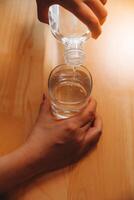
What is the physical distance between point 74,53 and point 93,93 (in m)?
0.09

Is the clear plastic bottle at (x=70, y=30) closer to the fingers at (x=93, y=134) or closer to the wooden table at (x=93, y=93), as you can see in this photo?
the wooden table at (x=93, y=93)

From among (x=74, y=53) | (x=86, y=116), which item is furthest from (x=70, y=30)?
(x=86, y=116)

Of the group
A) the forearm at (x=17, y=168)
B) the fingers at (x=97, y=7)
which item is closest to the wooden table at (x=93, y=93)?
the forearm at (x=17, y=168)

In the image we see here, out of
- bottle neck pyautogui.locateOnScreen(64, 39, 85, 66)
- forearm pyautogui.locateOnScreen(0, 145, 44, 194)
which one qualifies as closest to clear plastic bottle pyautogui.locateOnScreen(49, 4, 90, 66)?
bottle neck pyautogui.locateOnScreen(64, 39, 85, 66)

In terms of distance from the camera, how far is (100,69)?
775 mm

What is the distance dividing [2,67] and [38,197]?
28 centimetres

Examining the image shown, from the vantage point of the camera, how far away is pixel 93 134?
688 millimetres

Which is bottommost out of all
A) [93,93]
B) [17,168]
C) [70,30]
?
[17,168]

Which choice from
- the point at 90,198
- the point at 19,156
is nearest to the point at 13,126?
the point at 19,156

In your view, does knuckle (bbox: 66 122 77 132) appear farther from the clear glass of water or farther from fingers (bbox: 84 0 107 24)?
fingers (bbox: 84 0 107 24)

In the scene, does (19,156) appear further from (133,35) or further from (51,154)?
(133,35)

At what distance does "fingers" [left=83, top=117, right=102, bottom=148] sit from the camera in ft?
2.24

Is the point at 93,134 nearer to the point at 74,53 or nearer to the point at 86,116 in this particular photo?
the point at 86,116

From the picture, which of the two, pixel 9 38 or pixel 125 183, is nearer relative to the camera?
pixel 125 183
